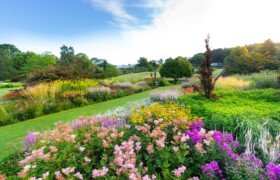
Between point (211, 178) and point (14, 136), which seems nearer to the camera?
point (211, 178)

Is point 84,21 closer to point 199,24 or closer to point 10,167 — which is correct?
point 199,24

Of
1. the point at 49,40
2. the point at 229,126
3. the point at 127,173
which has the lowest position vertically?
the point at 229,126

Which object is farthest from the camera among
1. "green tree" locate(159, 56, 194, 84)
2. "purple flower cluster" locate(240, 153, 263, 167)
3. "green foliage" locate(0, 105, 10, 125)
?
"green tree" locate(159, 56, 194, 84)

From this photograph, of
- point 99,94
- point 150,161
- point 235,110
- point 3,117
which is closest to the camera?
point 150,161

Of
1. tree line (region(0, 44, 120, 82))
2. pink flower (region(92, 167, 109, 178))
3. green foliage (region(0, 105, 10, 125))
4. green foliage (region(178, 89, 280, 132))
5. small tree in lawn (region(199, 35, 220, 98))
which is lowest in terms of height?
green foliage (region(0, 105, 10, 125))

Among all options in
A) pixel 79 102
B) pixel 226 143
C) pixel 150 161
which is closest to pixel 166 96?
pixel 226 143

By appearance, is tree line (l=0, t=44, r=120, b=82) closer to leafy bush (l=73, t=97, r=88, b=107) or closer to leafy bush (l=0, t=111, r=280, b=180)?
leafy bush (l=73, t=97, r=88, b=107)

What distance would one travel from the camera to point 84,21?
9.88 meters

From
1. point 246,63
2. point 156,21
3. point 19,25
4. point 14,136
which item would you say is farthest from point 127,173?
point 246,63

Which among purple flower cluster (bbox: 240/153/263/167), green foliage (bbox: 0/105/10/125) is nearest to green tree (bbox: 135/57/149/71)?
green foliage (bbox: 0/105/10/125)

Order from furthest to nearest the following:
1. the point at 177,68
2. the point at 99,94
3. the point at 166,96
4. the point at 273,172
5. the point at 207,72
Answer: the point at 177,68 < the point at 99,94 < the point at 166,96 < the point at 207,72 < the point at 273,172

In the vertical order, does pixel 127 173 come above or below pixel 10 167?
above

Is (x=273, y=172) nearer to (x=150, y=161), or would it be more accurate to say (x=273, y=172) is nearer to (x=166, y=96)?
(x=150, y=161)

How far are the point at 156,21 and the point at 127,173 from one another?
30.6 feet
